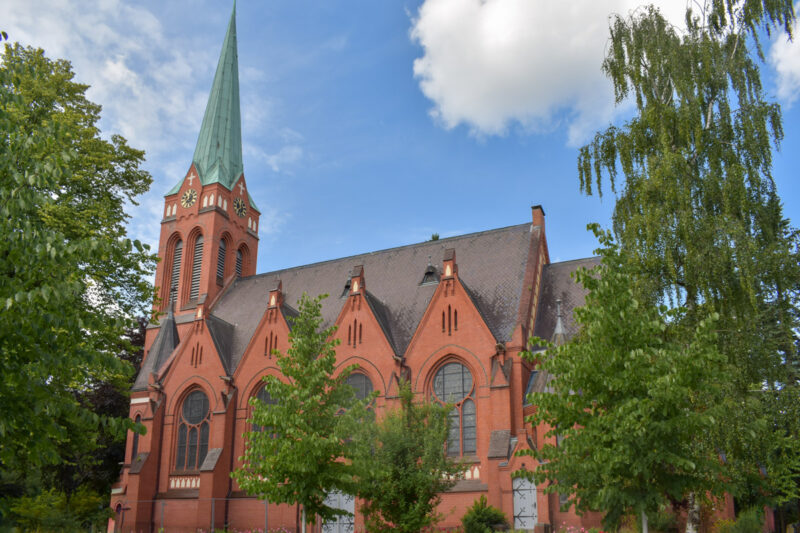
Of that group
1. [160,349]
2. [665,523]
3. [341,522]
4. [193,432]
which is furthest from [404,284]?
[665,523]

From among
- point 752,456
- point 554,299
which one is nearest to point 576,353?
point 752,456

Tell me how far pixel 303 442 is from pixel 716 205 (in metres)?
12.9

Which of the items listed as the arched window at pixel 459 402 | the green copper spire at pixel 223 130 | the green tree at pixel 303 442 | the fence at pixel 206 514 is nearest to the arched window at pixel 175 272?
the green copper spire at pixel 223 130

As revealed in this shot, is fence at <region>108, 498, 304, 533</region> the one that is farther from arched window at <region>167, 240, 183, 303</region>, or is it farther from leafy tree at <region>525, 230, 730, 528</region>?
leafy tree at <region>525, 230, 730, 528</region>

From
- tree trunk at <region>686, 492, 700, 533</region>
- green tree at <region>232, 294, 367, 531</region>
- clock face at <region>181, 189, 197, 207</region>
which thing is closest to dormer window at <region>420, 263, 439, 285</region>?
green tree at <region>232, 294, 367, 531</region>

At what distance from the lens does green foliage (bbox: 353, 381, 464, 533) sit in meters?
19.9

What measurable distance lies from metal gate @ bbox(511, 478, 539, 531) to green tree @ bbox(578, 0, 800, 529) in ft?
26.4

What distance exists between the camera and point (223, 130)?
4794cm

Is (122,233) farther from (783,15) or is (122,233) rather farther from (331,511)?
(783,15)

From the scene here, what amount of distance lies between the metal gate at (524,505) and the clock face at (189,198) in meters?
29.3

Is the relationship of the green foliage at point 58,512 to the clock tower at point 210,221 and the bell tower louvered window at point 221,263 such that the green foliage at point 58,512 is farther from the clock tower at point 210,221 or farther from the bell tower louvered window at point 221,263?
the bell tower louvered window at point 221,263

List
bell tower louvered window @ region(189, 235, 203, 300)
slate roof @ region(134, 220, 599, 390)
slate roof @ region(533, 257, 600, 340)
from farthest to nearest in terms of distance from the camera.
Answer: bell tower louvered window @ region(189, 235, 203, 300) → slate roof @ region(134, 220, 599, 390) → slate roof @ region(533, 257, 600, 340)

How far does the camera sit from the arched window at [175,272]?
4391cm

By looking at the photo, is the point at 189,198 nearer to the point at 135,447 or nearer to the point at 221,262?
the point at 221,262
